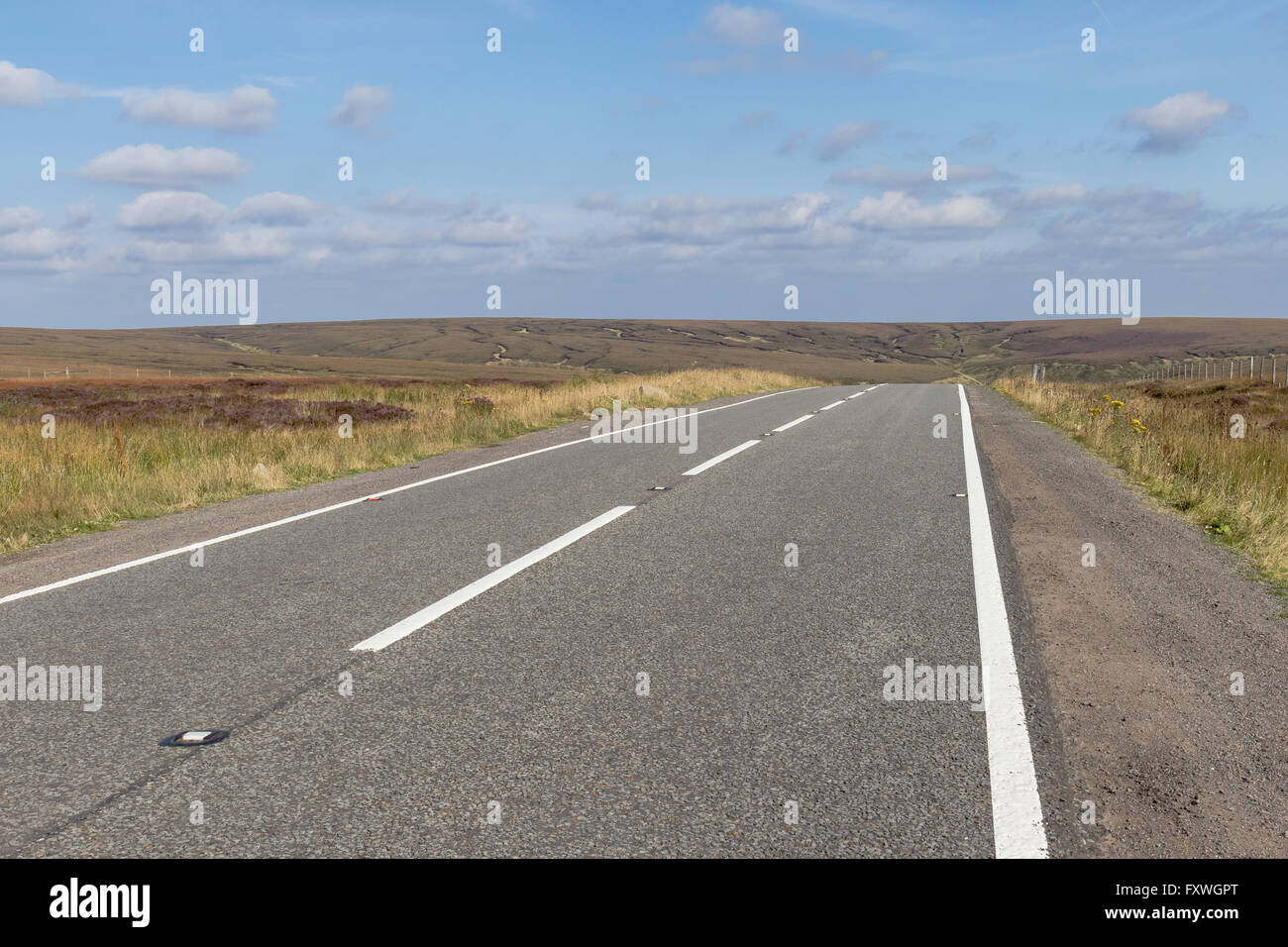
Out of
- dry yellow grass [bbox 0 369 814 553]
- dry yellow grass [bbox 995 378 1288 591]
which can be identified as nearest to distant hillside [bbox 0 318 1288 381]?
dry yellow grass [bbox 0 369 814 553]

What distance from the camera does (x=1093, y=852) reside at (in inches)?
122

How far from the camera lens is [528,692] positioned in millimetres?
4562

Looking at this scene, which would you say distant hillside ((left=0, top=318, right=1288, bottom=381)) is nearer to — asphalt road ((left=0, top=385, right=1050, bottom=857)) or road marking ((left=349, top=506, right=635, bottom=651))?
road marking ((left=349, top=506, right=635, bottom=651))

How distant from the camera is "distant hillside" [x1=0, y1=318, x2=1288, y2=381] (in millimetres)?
104875

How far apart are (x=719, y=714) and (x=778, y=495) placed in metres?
6.46

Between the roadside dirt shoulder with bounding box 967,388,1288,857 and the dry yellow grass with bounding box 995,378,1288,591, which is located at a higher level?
the dry yellow grass with bounding box 995,378,1288,591

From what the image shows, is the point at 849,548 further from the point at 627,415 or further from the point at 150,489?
the point at 627,415

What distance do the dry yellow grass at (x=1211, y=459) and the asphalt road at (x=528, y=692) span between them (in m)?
2.18

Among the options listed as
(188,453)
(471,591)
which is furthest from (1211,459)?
(188,453)

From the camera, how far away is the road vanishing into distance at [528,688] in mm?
3312

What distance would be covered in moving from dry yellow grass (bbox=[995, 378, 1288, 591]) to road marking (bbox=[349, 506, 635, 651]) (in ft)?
17.2

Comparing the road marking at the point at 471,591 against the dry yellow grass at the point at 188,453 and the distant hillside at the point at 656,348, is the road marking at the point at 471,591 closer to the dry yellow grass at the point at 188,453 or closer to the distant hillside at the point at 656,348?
the dry yellow grass at the point at 188,453
